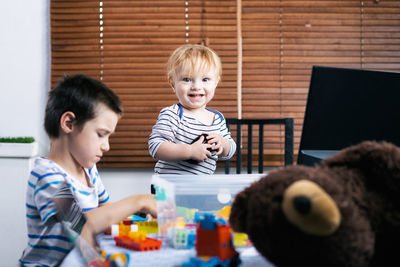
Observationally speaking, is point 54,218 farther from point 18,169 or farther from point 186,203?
point 18,169

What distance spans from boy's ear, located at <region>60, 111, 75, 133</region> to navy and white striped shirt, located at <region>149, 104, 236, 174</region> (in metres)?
0.41

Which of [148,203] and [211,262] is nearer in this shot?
[211,262]

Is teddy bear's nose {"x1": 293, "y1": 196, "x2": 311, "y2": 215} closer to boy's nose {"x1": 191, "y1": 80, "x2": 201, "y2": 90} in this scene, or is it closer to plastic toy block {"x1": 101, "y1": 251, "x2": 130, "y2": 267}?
plastic toy block {"x1": 101, "y1": 251, "x2": 130, "y2": 267}

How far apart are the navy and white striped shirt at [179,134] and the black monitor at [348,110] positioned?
449 mm

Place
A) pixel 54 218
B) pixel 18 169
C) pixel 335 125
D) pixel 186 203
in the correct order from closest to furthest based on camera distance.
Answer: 1. pixel 186 203
2. pixel 54 218
3. pixel 335 125
4. pixel 18 169

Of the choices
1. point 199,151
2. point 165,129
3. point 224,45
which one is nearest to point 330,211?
point 199,151

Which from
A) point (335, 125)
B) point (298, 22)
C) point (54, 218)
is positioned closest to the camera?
point (54, 218)

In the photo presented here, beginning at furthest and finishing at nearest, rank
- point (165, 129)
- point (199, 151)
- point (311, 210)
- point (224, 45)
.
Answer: point (224, 45) < point (165, 129) < point (199, 151) < point (311, 210)

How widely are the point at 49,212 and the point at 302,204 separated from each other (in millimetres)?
528

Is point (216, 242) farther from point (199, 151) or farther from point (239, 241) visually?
point (199, 151)

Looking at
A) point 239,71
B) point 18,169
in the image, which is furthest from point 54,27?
point 239,71

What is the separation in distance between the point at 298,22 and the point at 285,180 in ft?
6.15

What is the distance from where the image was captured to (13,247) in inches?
75.7

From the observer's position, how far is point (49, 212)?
704 mm
